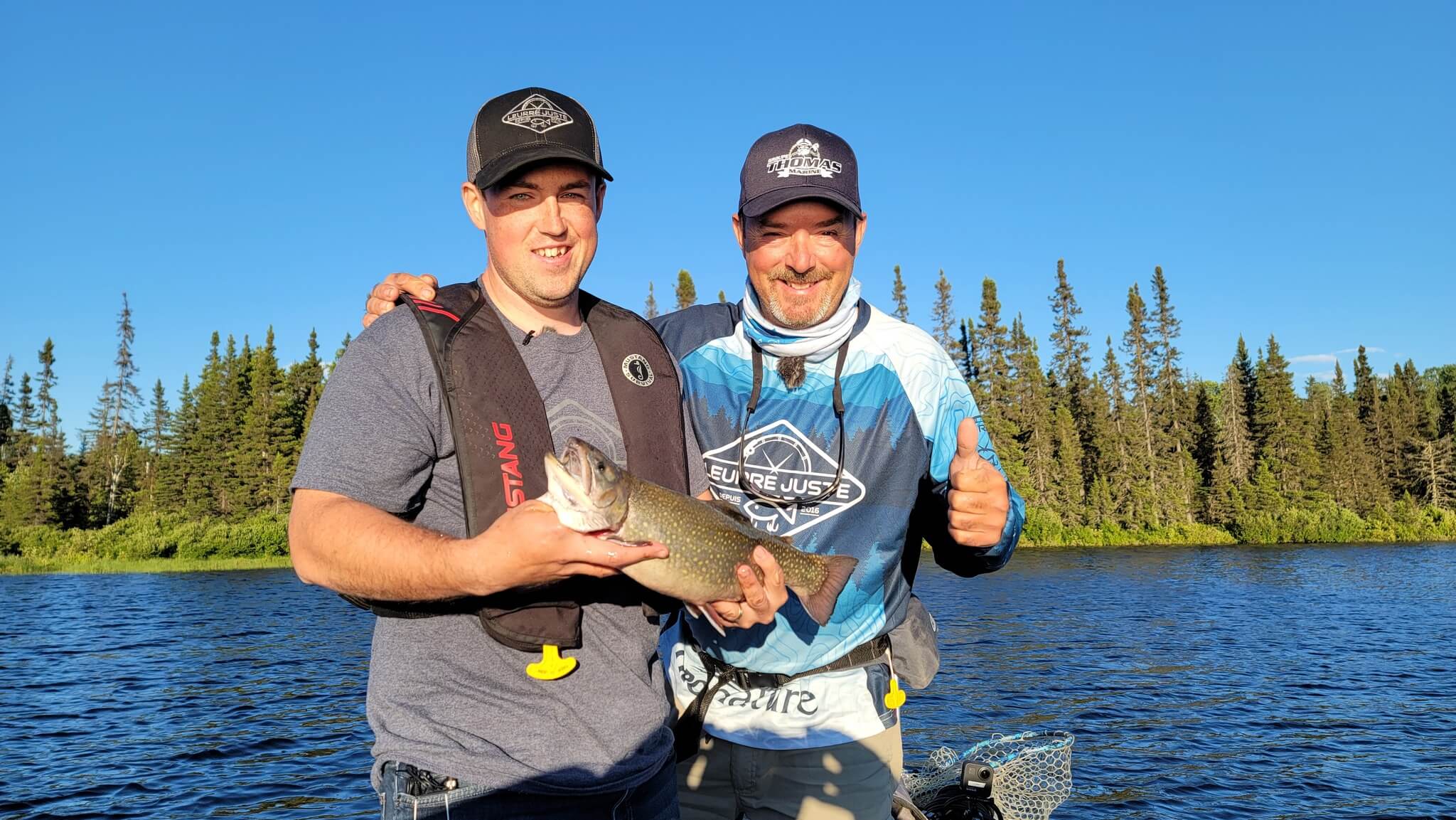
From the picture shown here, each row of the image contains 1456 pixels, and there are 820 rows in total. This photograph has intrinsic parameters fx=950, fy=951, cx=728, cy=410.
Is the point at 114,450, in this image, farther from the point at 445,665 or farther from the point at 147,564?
the point at 445,665

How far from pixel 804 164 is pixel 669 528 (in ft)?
7.05

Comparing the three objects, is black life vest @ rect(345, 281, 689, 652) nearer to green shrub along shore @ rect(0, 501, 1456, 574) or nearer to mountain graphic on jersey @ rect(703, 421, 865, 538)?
mountain graphic on jersey @ rect(703, 421, 865, 538)

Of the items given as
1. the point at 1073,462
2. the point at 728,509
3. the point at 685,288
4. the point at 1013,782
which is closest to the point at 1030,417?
the point at 1073,462

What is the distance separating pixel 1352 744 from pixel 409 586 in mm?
20286

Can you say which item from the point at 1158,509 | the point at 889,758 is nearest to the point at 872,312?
the point at 889,758

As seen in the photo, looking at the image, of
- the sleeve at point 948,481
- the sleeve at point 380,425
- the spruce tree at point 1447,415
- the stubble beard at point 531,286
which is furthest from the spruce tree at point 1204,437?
the sleeve at point 380,425

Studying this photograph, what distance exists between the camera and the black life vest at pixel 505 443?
3.18 metres

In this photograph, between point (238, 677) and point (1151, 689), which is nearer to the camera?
point (1151, 689)

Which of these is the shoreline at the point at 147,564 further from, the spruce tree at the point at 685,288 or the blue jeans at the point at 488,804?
the blue jeans at the point at 488,804

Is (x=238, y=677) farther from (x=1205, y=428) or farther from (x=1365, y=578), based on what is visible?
(x=1205, y=428)

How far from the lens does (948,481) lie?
4.74 meters

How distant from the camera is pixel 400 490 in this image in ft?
10.3

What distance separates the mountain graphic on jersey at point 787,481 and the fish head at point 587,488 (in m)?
1.34

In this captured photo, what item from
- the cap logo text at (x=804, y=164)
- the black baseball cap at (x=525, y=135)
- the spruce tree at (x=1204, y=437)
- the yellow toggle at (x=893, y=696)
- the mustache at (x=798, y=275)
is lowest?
the yellow toggle at (x=893, y=696)
